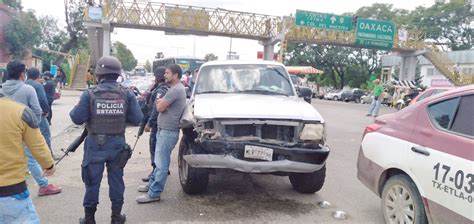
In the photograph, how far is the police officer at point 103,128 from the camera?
398 centimetres

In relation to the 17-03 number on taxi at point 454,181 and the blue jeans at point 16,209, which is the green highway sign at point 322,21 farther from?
the blue jeans at point 16,209

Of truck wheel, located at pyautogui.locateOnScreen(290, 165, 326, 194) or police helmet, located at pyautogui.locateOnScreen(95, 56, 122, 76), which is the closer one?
police helmet, located at pyautogui.locateOnScreen(95, 56, 122, 76)

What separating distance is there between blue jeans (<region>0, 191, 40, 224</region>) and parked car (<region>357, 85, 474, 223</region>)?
313 centimetres

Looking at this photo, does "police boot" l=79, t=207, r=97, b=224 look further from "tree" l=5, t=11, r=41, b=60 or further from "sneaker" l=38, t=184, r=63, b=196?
"tree" l=5, t=11, r=41, b=60

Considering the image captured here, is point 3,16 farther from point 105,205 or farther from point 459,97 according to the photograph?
point 459,97

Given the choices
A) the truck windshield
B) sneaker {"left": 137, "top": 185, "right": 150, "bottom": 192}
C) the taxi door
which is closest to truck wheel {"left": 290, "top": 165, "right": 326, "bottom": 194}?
the truck windshield

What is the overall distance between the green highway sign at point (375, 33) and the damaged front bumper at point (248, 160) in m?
27.1

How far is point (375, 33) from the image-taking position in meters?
30.4

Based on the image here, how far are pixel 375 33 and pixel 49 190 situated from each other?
2894cm

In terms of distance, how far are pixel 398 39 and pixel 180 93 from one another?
3143cm

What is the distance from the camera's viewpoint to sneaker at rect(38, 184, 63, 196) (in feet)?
17.2

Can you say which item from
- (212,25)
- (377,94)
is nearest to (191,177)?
(377,94)

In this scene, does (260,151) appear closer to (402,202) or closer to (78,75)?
(402,202)

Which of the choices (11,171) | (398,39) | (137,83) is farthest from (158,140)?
(398,39)
